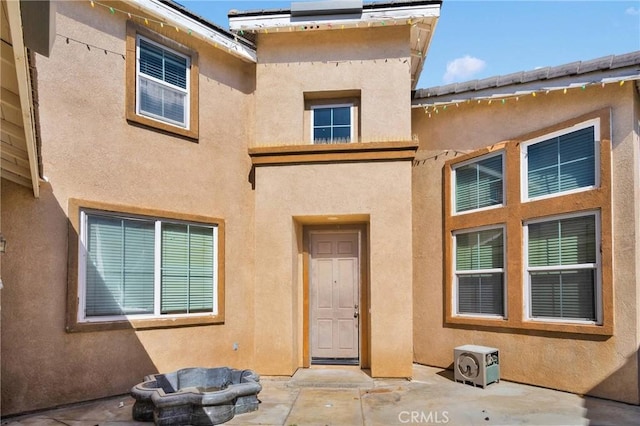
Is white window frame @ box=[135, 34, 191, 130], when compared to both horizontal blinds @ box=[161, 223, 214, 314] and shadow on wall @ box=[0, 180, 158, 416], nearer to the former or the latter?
horizontal blinds @ box=[161, 223, 214, 314]

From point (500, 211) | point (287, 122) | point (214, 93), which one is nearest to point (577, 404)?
point (500, 211)

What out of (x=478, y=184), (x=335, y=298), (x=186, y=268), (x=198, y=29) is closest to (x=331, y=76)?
(x=198, y=29)

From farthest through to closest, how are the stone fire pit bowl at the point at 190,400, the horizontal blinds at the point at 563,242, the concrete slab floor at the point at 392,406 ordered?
1. the horizontal blinds at the point at 563,242
2. the concrete slab floor at the point at 392,406
3. the stone fire pit bowl at the point at 190,400

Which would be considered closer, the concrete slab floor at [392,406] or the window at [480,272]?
the concrete slab floor at [392,406]

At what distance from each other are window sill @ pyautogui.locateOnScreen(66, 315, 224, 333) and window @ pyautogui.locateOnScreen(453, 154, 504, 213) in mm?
5235

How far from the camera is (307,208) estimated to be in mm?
8258

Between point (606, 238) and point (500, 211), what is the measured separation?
1843 mm

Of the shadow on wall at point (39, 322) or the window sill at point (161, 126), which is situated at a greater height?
the window sill at point (161, 126)

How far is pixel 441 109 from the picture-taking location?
29.9 feet

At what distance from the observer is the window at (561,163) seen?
23.2 feet

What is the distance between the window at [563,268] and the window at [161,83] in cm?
633

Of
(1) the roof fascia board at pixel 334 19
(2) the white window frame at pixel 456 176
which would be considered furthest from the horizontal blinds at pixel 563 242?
(1) the roof fascia board at pixel 334 19

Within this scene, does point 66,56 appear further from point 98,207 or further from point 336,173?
point 336,173

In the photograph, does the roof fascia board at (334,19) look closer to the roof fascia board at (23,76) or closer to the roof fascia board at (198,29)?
the roof fascia board at (198,29)
